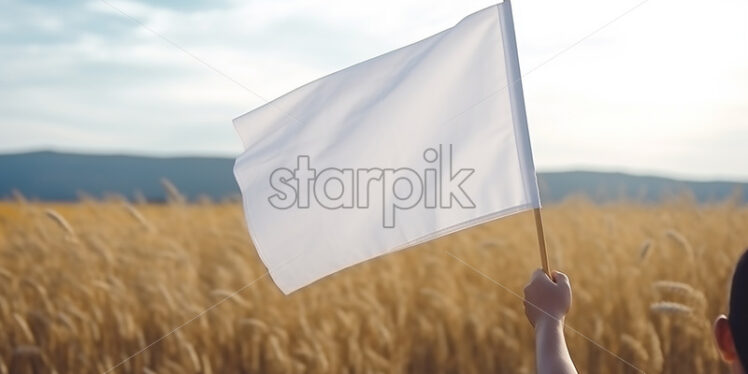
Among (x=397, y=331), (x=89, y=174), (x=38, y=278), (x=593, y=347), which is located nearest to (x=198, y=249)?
(x=38, y=278)

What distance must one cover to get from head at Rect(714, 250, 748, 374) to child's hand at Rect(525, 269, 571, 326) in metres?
0.34

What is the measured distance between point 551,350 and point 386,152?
798 mm

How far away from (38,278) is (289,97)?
2.94 meters

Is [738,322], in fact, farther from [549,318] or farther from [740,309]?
[549,318]

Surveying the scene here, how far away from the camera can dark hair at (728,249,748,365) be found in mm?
Answer: 1334

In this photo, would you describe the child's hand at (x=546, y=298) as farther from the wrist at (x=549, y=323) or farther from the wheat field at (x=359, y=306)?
the wheat field at (x=359, y=306)

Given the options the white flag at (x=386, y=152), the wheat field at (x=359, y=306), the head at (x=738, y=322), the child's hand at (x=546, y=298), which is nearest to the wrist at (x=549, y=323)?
the child's hand at (x=546, y=298)

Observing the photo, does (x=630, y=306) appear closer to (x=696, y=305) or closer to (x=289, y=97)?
(x=696, y=305)

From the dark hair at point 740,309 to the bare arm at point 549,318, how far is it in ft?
0.98

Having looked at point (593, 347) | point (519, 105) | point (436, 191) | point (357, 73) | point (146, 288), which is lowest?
point (593, 347)

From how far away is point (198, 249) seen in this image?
524 cm

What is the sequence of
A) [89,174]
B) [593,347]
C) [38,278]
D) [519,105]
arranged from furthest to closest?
[89,174] < [38,278] < [593,347] < [519,105]

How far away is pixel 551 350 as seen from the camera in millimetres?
1625

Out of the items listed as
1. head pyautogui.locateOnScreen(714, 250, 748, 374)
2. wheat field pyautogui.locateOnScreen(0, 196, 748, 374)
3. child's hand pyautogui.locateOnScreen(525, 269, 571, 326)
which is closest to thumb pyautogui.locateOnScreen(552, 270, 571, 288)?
child's hand pyautogui.locateOnScreen(525, 269, 571, 326)
